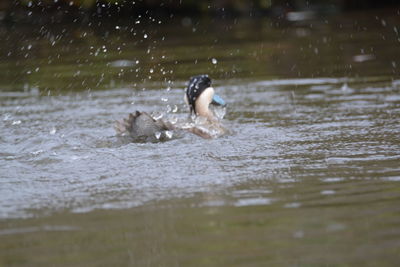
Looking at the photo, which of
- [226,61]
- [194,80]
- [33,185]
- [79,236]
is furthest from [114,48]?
[79,236]

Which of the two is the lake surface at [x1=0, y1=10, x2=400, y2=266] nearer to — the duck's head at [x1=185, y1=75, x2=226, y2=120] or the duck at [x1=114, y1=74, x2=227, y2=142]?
the duck at [x1=114, y1=74, x2=227, y2=142]

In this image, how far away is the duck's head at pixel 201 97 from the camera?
8.01m

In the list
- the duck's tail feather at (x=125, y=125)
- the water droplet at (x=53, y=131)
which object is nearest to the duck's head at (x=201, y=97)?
the duck's tail feather at (x=125, y=125)

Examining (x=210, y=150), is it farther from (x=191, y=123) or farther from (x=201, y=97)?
(x=201, y=97)

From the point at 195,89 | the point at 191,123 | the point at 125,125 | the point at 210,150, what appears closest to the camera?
the point at 210,150

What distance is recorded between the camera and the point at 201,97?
26.3 ft

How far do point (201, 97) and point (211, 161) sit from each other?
5.71 ft

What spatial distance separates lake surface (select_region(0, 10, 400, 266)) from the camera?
4402 mm

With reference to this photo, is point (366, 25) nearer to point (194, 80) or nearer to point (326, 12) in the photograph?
point (326, 12)

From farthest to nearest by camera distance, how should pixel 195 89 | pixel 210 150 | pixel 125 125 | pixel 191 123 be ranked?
pixel 195 89
pixel 191 123
pixel 125 125
pixel 210 150

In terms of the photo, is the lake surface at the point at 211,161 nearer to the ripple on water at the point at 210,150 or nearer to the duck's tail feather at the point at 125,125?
the ripple on water at the point at 210,150

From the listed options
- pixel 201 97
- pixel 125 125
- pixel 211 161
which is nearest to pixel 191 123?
pixel 201 97

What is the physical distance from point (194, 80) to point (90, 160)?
6.02 ft

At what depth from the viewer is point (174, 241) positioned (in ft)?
14.7
